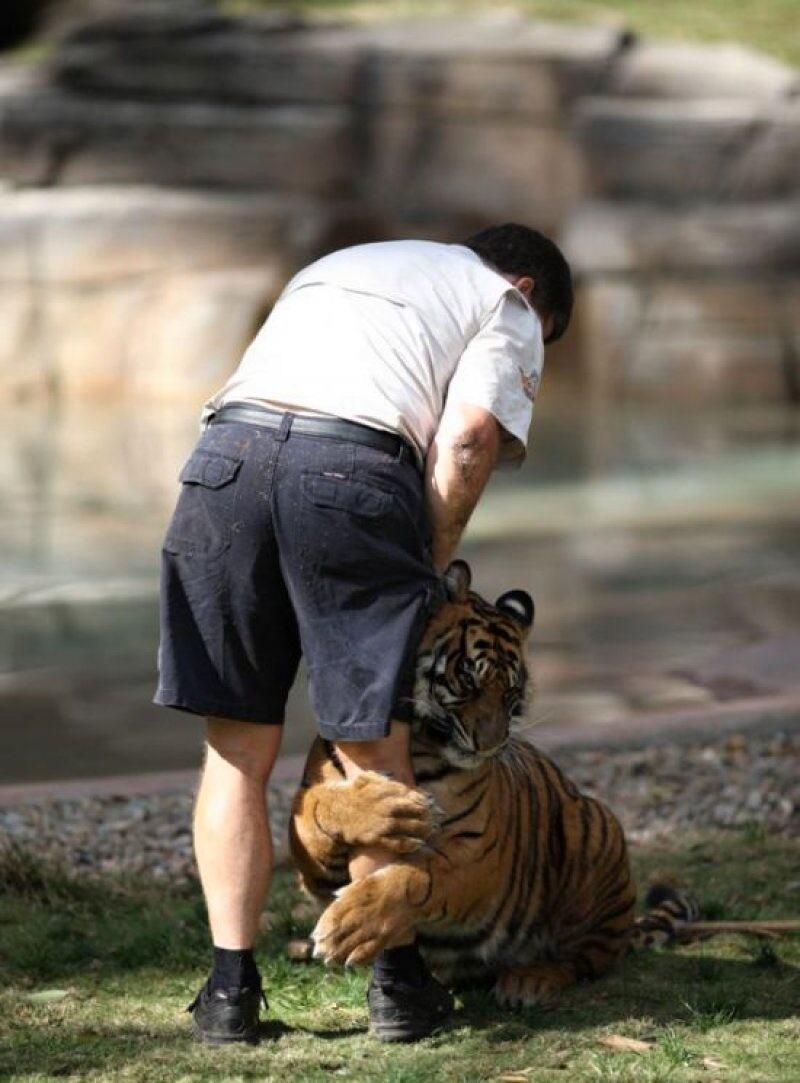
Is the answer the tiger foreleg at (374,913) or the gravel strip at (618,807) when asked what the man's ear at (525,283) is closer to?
the tiger foreleg at (374,913)

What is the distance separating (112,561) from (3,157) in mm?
10073

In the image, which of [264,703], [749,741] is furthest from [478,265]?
[749,741]

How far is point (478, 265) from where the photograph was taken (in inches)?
159

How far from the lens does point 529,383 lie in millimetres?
3986

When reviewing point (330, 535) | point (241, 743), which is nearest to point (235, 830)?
point (241, 743)

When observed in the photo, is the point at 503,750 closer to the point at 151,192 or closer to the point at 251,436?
the point at 251,436

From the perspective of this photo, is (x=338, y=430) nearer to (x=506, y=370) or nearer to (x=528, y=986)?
(x=506, y=370)

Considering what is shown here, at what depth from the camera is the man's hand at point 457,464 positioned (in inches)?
151

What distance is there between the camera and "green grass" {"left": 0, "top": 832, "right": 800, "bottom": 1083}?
3703mm

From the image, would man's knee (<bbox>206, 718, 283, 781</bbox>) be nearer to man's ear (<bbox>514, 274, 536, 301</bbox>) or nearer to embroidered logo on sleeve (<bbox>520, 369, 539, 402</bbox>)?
embroidered logo on sleeve (<bbox>520, 369, 539, 402</bbox>)

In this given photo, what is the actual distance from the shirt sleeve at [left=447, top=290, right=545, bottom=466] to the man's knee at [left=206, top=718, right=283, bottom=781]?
0.78m

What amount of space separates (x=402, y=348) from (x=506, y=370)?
22 centimetres

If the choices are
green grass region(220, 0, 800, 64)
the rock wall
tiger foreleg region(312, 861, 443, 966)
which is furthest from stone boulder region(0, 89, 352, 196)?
tiger foreleg region(312, 861, 443, 966)

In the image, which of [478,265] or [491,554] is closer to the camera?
[478,265]
